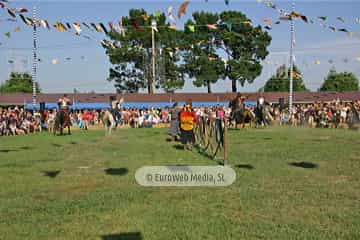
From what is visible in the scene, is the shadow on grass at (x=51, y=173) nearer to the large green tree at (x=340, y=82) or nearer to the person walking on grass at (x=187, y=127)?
the person walking on grass at (x=187, y=127)

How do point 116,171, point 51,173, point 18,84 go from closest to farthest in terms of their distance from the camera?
point 51,173, point 116,171, point 18,84

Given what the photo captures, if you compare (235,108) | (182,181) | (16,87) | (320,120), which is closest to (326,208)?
(182,181)

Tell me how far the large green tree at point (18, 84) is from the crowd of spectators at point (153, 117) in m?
44.5

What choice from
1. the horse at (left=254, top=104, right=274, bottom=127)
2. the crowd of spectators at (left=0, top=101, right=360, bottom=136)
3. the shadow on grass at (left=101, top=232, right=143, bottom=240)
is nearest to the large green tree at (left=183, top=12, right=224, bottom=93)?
the crowd of spectators at (left=0, top=101, right=360, bottom=136)

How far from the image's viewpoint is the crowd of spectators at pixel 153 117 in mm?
26422

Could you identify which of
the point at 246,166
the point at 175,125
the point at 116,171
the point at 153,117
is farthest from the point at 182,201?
the point at 153,117

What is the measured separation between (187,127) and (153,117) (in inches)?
749

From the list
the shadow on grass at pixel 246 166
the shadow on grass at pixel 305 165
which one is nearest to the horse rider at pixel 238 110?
the shadow on grass at pixel 305 165

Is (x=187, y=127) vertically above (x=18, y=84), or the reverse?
(x=18, y=84)

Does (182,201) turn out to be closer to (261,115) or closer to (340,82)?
(261,115)

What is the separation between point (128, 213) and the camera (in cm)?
648

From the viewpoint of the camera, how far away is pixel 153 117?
3412cm

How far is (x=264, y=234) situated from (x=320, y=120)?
2499cm

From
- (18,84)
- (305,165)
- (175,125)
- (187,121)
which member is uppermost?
(18,84)
